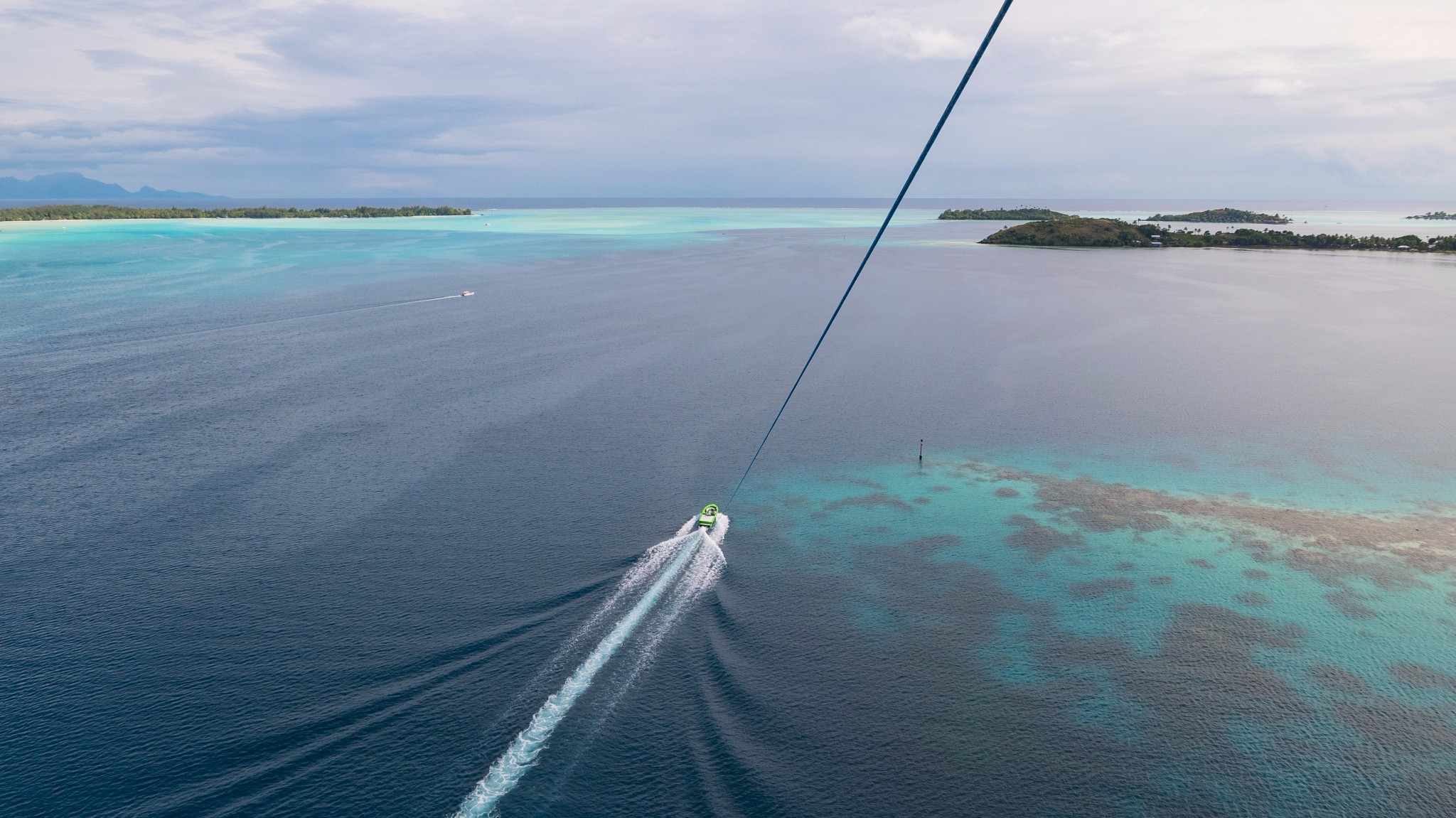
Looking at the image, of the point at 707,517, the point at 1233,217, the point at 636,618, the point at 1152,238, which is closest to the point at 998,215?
the point at 1233,217

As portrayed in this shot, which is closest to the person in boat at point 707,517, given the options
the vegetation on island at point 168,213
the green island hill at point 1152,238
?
the green island hill at point 1152,238

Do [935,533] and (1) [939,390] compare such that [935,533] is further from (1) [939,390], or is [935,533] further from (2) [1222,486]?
(1) [939,390]

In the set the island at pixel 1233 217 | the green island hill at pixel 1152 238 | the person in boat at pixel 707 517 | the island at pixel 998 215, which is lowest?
the person in boat at pixel 707 517

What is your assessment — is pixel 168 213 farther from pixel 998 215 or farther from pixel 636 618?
pixel 636 618

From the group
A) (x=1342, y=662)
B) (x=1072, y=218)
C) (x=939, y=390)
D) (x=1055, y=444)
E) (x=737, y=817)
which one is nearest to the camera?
(x=737, y=817)

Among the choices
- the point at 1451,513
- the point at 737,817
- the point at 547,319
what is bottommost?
the point at 737,817

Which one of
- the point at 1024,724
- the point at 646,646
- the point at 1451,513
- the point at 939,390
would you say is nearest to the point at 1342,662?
the point at 1024,724

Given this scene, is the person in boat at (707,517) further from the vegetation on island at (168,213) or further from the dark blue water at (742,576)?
the vegetation on island at (168,213)
